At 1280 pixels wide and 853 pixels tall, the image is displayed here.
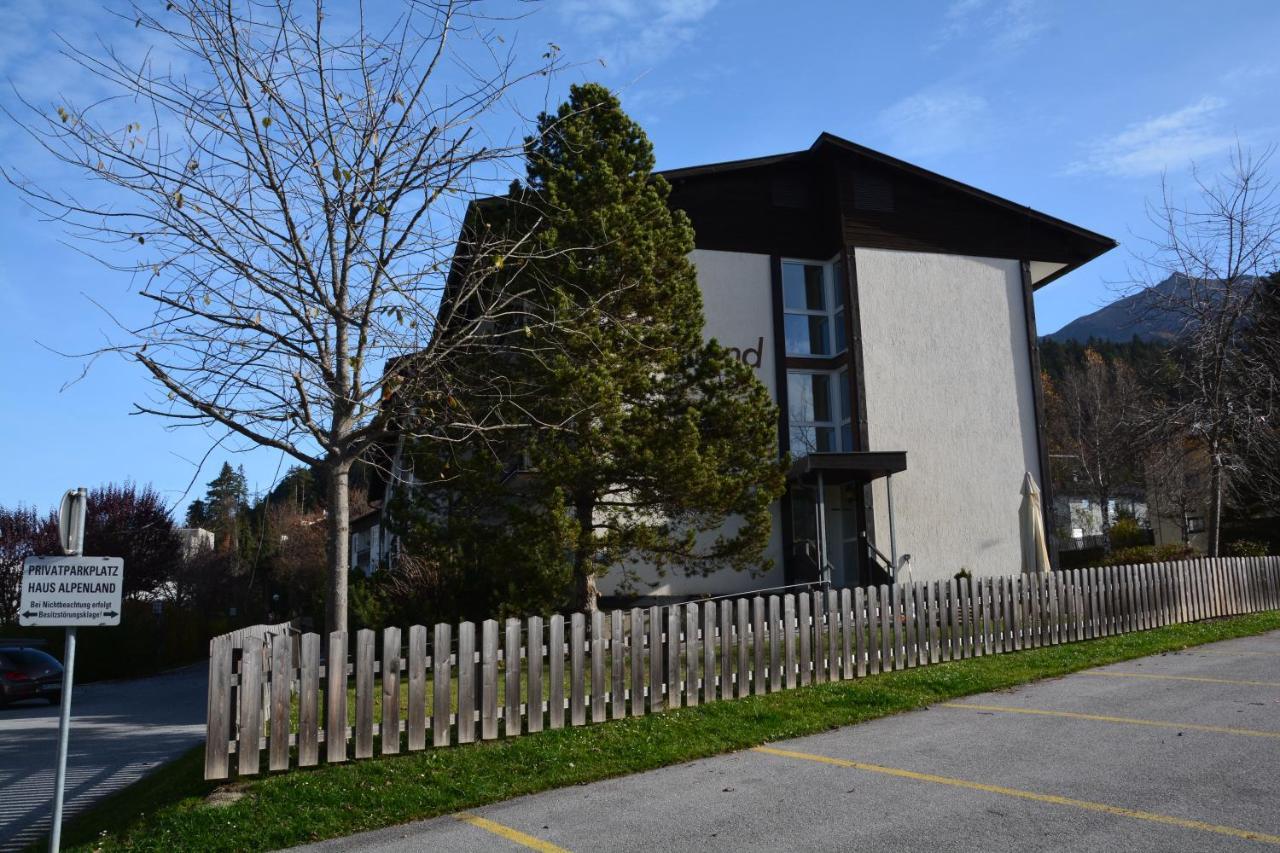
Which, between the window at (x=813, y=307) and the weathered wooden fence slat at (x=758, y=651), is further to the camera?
the window at (x=813, y=307)

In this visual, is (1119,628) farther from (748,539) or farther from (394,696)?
(394,696)

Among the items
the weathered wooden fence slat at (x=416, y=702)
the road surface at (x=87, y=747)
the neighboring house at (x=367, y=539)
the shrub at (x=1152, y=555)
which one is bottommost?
the road surface at (x=87, y=747)

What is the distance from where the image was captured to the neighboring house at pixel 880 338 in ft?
77.5

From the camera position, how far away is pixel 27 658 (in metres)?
22.2

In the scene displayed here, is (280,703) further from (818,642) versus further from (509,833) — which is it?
(818,642)

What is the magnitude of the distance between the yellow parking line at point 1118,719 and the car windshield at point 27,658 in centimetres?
2133

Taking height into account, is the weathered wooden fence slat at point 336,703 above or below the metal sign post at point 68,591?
below

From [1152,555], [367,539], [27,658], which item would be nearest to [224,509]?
[367,539]

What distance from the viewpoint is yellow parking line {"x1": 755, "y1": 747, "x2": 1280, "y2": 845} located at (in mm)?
5254

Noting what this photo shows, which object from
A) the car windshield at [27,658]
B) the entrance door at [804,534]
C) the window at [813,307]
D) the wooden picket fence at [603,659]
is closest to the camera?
the wooden picket fence at [603,659]

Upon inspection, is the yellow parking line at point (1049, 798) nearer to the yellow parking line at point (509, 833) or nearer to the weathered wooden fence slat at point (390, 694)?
the yellow parking line at point (509, 833)

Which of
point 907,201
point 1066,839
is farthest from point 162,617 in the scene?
point 1066,839

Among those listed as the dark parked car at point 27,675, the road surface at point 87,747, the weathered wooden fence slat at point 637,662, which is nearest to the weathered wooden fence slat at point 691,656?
the weathered wooden fence slat at point 637,662

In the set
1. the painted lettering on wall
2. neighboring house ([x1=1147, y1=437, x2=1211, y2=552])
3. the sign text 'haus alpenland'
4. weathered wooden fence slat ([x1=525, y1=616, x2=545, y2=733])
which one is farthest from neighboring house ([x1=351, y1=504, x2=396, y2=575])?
the sign text 'haus alpenland'
